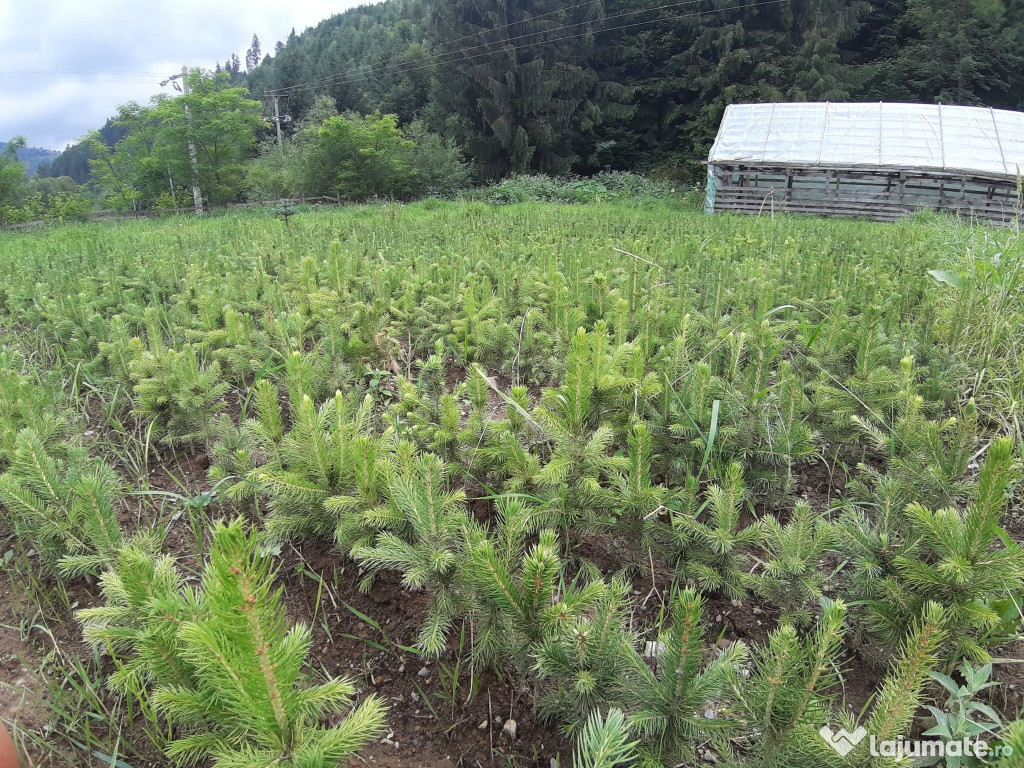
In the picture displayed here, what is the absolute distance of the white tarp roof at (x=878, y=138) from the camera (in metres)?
15.9

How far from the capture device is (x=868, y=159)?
648 inches

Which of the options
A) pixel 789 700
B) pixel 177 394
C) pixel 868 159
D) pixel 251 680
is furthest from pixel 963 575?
pixel 868 159

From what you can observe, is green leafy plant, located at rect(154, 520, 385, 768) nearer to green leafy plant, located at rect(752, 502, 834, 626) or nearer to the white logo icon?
the white logo icon

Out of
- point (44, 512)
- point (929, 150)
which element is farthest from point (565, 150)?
point (44, 512)

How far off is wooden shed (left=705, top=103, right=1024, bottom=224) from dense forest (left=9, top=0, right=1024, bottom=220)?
1123 centimetres

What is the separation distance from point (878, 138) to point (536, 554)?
2056cm

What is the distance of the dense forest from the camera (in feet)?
74.7

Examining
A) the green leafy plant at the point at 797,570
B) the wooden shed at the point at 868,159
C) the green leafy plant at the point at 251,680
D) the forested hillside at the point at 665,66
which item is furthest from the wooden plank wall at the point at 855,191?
the green leafy plant at the point at 251,680

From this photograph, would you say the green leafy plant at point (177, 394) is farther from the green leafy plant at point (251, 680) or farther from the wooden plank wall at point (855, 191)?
the wooden plank wall at point (855, 191)

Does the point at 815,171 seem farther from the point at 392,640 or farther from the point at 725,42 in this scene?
the point at 392,640

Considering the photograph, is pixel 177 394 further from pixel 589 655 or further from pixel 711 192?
pixel 711 192

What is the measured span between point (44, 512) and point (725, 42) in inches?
1391

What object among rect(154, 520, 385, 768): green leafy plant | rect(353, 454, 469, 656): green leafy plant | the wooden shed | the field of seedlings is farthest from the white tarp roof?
rect(154, 520, 385, 768): green leafy plant

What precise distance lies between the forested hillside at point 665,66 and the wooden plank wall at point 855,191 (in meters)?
12.4
